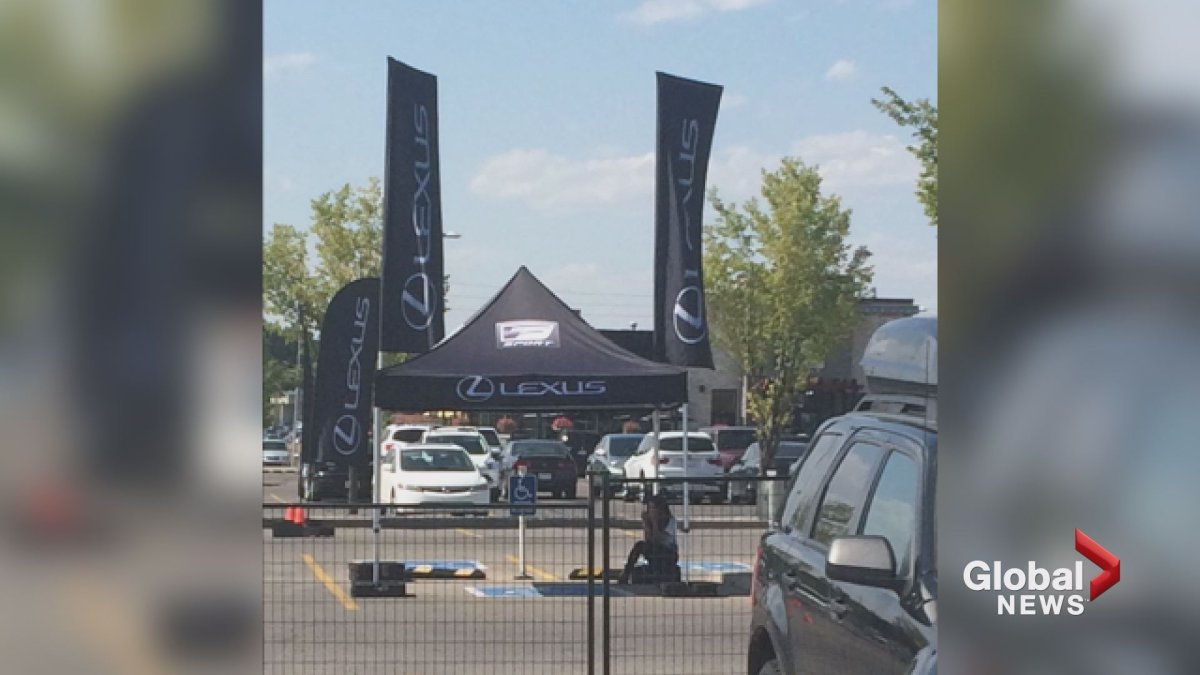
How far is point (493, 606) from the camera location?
938 cm

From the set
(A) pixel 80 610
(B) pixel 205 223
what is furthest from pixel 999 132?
(A) pixel 80 610

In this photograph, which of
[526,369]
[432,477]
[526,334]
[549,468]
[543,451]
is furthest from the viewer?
[543,451]

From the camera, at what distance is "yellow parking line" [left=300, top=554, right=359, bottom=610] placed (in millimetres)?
7987

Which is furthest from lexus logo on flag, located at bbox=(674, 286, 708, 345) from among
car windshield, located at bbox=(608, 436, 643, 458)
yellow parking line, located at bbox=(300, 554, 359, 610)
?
car windshield, located at bbox=(608, 436, 643, 458)

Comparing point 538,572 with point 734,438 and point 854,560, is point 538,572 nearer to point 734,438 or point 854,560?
point 854,560

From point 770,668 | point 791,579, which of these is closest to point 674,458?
point 770,668

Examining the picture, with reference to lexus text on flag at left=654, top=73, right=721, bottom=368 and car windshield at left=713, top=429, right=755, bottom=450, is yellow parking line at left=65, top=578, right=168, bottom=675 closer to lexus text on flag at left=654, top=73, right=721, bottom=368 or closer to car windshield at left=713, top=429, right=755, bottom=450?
lexus text on flag at left=654, top=73, right=721, bottom=368

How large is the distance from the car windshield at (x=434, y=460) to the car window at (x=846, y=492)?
826 inches

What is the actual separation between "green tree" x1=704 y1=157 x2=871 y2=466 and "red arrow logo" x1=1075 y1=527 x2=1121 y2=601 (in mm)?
35028

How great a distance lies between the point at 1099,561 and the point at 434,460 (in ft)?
82.2

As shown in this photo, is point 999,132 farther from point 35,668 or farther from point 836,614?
point 836,614

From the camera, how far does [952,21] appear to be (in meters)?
1.62

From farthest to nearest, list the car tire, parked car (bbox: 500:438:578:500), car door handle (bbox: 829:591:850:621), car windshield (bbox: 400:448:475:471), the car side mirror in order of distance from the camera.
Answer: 1. parked car (bbox: 500:438:578:500)
2. car windshield (bbox: 400:448:475:471)
3. the car tire
4. car door handle (bbox: 829:591:850:621)
5. the car side mirror

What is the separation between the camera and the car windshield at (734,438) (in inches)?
1462
